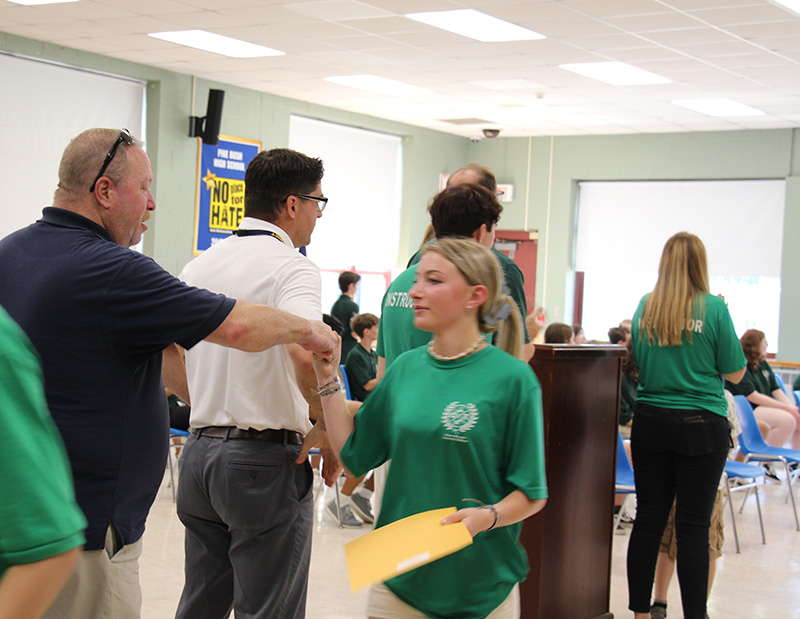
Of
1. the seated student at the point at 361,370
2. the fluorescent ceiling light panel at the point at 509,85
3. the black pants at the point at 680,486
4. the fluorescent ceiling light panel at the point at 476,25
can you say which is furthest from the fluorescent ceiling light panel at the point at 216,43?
the black pants at the point at 680,486

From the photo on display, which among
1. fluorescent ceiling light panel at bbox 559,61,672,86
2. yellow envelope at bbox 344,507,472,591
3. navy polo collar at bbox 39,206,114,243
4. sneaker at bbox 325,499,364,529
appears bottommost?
sneaker at bbox 325,499,364,529

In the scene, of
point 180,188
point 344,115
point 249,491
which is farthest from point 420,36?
point 249,491

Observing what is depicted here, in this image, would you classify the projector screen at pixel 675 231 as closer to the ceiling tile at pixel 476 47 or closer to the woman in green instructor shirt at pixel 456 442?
the ceiling tile at pixel 476 47

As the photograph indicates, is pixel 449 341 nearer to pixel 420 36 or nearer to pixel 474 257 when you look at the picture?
pixel 474 257

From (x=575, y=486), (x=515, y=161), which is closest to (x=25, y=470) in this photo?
(x=575, y=486)

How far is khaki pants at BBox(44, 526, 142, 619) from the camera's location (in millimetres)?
1697

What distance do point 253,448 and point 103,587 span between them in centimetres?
60

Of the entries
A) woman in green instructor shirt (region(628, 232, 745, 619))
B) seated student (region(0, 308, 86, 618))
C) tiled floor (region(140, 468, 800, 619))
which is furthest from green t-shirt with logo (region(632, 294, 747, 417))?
seated student (region(0, 308, 86, 618))

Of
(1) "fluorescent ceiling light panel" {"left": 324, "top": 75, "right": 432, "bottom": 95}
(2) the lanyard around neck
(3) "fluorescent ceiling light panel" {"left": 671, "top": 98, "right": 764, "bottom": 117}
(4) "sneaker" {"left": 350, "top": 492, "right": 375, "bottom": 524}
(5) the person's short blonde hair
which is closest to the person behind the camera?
(5) the person's short blonde hair

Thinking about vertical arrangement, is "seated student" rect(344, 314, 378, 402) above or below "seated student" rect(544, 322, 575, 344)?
below

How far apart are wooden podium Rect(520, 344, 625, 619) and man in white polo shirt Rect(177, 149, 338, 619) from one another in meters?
1.29

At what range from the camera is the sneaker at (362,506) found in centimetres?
584

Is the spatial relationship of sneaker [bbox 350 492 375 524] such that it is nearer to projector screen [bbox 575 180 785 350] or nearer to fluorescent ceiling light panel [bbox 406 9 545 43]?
fluorescent ceiling light panel [bbox 406 9 545 43]

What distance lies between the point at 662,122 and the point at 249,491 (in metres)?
10.1
